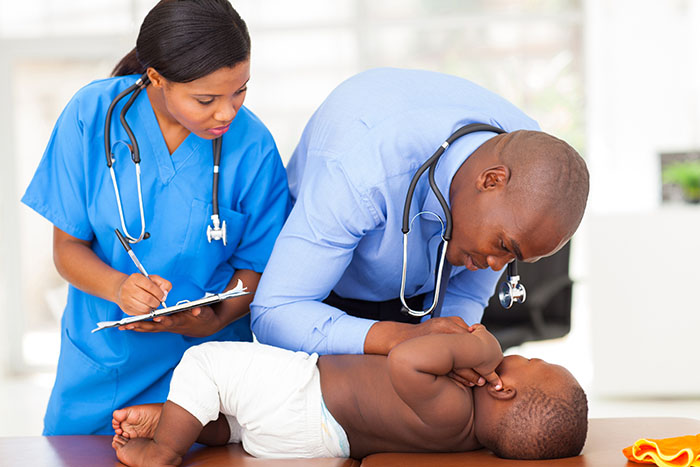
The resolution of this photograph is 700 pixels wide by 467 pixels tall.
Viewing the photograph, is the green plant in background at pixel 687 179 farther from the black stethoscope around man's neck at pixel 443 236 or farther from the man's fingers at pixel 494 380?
the man's fingers at pixel 494 380

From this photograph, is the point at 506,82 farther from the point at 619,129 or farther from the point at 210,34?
the point at 210,34

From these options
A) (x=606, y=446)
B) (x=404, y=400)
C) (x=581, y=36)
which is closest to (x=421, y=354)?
(x=404, y=400)

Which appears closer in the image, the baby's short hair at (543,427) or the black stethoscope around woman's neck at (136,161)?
the baby's short hair at (543,427)

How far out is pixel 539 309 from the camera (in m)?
3.37

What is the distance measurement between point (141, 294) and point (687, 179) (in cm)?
361

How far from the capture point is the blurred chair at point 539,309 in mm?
3344

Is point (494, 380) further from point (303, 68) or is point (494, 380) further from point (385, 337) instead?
point (303, 68)

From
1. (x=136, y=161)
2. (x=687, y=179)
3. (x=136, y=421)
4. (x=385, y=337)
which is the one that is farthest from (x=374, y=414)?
(x=687, y=179)

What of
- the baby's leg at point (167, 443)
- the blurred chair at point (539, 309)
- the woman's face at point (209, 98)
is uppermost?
the woman's face at point (209, 98)

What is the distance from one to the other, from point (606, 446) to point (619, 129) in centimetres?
408

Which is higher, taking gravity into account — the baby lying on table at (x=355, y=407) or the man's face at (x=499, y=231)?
the man's face at (x=499, y=231)

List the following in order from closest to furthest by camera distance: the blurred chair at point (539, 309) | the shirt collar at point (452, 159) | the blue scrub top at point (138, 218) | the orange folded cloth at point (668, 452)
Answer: the orange folded cloth at point (668, 452) < the shirt collar at point (452, 159) < the blue scrub top at point (138, 218) < the blurred chair at point (539, 309)

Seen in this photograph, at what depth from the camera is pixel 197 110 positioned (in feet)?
4.55

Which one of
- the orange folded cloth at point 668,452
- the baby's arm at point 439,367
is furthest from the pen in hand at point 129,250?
the orange folded cloth at point 668,452
